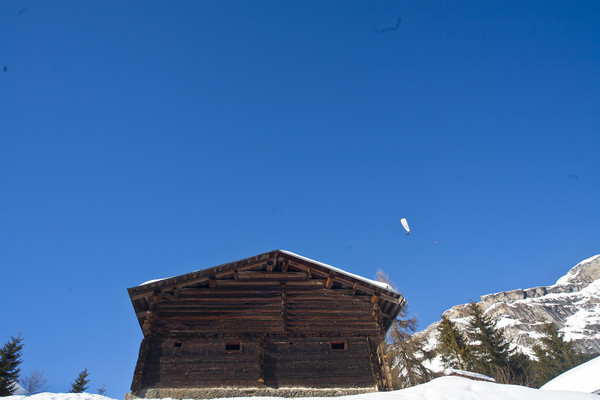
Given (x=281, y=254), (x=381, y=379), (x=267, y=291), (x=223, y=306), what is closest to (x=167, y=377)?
(x=223, y=306)

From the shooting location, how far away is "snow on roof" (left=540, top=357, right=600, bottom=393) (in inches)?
431

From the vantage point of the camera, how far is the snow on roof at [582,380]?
10953 millimetres

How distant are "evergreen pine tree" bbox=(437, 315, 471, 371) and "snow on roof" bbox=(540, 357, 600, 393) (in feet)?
64.3

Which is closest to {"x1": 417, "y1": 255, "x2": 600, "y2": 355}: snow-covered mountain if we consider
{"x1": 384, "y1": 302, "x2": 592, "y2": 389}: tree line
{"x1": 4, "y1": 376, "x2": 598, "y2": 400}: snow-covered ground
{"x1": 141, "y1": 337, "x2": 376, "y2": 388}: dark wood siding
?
{"x1": 384, "y1": 302, "x2": 592, "y2": 389}: tree line

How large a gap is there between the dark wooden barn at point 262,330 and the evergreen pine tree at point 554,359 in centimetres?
4115

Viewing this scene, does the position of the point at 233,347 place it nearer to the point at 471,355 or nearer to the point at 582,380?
the point at 582,380

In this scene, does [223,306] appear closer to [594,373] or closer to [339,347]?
[339,347]

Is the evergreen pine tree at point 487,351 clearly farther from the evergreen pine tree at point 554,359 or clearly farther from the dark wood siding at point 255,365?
the dark wood siding at point 255,365

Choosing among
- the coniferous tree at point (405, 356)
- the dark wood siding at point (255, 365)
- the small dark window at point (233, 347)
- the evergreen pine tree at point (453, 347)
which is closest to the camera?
the dark wood siding at point (255, 365)

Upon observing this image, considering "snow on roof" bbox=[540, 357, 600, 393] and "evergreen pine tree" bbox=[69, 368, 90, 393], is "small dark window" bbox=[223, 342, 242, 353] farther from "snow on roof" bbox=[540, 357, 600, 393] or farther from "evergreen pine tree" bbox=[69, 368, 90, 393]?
"evergreen pine tree" bbox=[69, 368, 90, 393]

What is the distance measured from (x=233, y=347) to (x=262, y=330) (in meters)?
1.23

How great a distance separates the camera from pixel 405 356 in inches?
874

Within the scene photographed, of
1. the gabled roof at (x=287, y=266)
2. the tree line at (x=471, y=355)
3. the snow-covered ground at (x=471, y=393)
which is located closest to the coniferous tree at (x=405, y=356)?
the tree line at (x=471, y=355)

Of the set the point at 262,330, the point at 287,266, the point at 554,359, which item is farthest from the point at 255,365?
the point at 554,359
